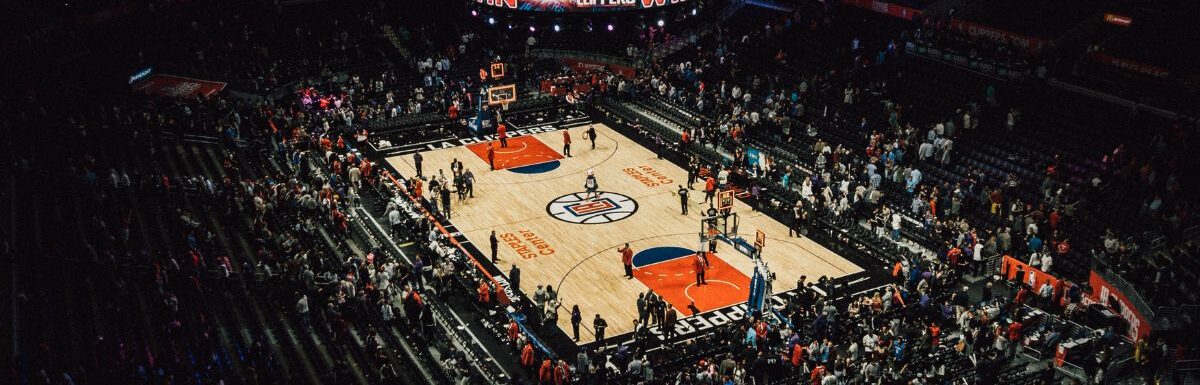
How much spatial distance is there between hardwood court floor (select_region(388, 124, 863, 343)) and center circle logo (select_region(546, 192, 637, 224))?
34 millimetres

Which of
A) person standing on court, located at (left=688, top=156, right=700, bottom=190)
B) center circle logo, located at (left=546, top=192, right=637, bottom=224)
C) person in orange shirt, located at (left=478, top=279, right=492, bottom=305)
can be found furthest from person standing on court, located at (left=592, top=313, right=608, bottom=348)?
person standing on court, located at (left=688, top=156, right=700, bottom=190)

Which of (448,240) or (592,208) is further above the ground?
(592,208)

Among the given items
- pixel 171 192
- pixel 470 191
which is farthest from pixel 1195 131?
pixel 171 192

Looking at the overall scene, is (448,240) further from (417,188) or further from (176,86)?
(176,86)

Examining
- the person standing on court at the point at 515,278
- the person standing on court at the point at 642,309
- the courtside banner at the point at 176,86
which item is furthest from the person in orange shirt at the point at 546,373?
the courtside banner at the point at 176,86

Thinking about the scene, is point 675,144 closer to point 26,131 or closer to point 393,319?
point 393,319

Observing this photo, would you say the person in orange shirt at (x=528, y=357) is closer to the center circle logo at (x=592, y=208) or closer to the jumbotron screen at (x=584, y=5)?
the center circle logo at (x=592, y=208)

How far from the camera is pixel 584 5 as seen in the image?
4594cm

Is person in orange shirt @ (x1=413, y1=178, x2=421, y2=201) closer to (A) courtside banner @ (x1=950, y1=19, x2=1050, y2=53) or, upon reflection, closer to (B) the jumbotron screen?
(B) the jumbotron screen

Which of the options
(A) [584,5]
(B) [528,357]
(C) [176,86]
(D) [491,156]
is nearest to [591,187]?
(D) [491,156]

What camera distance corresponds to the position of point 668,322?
102ft

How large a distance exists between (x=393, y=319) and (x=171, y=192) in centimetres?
857

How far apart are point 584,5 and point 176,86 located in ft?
54.0

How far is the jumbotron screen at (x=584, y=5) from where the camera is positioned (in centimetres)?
4597
